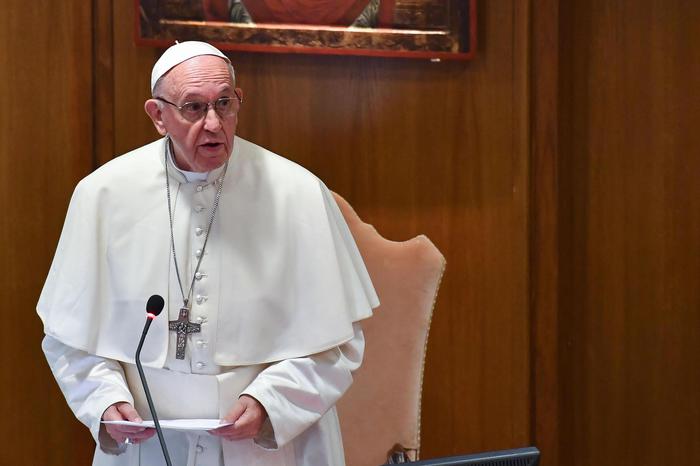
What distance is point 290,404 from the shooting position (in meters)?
2.43

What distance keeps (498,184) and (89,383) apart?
1.99 m

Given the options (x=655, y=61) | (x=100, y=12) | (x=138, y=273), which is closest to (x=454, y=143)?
(x=655, y=61)

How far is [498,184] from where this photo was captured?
389 centimetres

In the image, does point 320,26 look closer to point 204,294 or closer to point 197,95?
point 197,95

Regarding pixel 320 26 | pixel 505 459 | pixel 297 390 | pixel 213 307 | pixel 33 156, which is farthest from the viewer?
pixel 320 26

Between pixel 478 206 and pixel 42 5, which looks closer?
pixel 42 5

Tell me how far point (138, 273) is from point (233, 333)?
31cm

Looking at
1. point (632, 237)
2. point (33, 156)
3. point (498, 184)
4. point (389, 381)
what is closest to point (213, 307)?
point (389, 381)

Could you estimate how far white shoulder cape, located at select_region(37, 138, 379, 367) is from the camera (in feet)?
8.32

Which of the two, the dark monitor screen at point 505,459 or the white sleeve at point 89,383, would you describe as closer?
the dark monitor screen at point 505,459

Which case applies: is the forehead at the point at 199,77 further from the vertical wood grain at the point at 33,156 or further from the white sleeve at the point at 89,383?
the vertical wood grain at the point at 33,156

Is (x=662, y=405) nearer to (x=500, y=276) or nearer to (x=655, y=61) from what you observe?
(x=500, y=276)

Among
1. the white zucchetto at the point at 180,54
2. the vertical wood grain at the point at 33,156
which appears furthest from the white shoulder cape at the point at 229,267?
the vertical wood grain at the point at 33,156

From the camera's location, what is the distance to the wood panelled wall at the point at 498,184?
11.6ft
